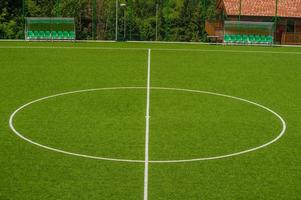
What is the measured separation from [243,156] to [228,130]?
207cm

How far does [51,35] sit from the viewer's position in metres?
33.5

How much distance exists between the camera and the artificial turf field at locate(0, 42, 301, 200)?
31.9 ft

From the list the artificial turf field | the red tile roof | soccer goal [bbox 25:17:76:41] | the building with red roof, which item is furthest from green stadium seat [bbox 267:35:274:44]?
the red tile roof

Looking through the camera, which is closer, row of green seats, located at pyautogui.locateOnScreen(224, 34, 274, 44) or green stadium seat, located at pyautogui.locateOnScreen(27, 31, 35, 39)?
green stadium seat, located at pyautogui.locateOnScreen(27, 31, 35, 39)

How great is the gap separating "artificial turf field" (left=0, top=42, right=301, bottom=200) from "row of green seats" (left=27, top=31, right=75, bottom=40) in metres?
8.67

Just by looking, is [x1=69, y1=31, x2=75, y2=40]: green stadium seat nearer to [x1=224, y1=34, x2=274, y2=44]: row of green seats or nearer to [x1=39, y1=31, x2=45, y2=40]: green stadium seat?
[x1=39, y1=31, x2=45, y2=40]: green stadium seat

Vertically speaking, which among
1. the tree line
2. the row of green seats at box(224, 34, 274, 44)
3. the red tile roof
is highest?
the red tile roof

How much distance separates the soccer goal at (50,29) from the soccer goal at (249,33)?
34.4ft

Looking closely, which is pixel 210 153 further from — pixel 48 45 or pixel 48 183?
pixel 48 45

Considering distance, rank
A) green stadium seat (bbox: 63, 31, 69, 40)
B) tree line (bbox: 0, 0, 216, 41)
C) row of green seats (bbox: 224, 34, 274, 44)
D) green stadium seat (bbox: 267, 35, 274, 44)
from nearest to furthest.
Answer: green stadium seat (bbox: 63, 31, 69, 40), row of green seats (bbox: 224, 34, 274, 44), green stadium seat (bbox: 267, 35, 274, 44), tree line (bbox: 0, 0, 216, 41)

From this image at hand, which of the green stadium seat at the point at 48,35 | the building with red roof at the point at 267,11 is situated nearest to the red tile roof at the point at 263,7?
the building with red roof at the point at 267,11

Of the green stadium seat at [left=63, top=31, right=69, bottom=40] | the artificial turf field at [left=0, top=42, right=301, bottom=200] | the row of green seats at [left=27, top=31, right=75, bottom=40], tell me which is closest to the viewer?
the artificial turf field at [left=0, top=42, right=301, bottom=200]

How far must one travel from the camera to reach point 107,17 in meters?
38.8

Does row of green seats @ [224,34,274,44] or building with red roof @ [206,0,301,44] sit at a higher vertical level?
building with red roof @ [206,0,301,44]
